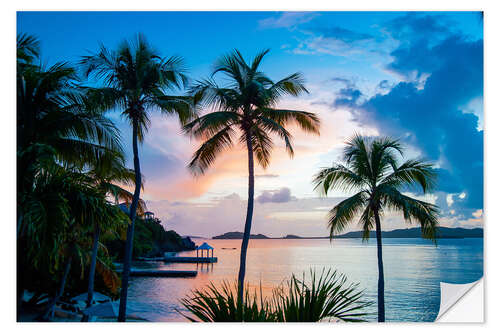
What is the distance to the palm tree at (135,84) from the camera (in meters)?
5.68

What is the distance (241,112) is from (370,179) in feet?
8.19

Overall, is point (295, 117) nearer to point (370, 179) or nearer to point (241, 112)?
point (241, 112)

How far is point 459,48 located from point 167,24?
387 cm

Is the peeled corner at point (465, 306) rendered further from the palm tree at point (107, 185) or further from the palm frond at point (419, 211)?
the palm tree at point (107, 185)

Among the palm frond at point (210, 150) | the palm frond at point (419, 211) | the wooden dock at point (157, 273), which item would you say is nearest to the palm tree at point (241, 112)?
the palm frond at point (210, 150)

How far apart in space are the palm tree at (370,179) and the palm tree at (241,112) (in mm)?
809

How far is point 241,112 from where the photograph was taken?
22.1ft

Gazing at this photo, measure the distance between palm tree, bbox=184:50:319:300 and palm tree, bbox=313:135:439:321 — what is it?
809 millimetres

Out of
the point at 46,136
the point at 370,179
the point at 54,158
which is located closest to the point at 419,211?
the point at 370,179

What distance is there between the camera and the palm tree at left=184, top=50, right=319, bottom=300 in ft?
20.8

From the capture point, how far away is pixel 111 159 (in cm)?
514
